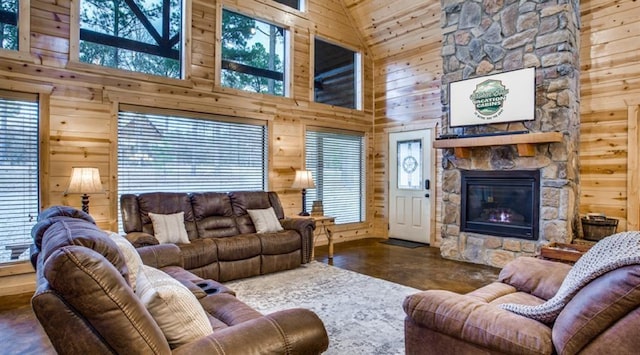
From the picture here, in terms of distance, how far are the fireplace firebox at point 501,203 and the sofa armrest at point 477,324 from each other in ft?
10.9

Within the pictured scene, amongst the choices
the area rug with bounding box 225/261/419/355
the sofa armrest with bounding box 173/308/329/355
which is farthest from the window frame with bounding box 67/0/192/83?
the sofa armrest with bounding box 173/308/329/355

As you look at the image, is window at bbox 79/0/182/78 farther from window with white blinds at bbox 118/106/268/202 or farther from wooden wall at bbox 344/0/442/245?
wooden wall at bbox 344/0/442/245

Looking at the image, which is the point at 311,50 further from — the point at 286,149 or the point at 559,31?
the point at 559,31

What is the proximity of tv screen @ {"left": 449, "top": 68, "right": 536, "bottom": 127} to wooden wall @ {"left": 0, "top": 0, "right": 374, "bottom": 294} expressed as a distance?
87.9 inches

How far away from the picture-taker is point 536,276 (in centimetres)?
234

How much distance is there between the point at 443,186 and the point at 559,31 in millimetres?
2372

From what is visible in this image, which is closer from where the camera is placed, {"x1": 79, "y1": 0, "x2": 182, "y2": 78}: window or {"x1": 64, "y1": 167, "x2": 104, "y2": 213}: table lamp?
{"x1": 64, "y1": 167, "x2": 104, "y2": 213}: table lamp

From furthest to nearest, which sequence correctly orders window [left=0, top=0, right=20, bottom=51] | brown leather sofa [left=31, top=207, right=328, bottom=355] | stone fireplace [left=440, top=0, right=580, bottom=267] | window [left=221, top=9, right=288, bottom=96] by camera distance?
window [left=221, top=9, right=288, bottom=96] → stone fireplace [left=440, top=0, right=580, bottom=267] → window [left=0, top=0, right=20, bottom=51] → brown leather sofa [left=31, top=207, right=328, bottom=355]

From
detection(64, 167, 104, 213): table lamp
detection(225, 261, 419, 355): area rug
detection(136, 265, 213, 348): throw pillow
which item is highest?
detection(64, 167, 104, 213): table lamp

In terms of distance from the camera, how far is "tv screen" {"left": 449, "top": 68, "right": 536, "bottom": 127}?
14.6 feet

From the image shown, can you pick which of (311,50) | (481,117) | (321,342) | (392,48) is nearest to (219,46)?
(311,50)

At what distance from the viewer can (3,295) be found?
3715mm

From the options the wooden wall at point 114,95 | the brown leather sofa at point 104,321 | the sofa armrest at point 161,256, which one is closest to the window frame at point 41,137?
the wooden wall at point 114,95

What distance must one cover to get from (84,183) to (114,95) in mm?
1219
